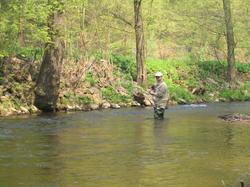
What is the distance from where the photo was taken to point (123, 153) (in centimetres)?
1241

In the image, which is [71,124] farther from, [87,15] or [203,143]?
[87,15]

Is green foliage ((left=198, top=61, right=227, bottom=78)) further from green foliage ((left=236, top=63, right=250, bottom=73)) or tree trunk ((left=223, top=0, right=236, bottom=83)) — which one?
tree trunk ((left=223, top=0, right=236, bottom=83))

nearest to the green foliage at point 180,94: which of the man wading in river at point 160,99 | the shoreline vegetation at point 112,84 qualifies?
the shoreline vegetation at point 112,84

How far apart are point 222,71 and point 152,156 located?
31.4 metres

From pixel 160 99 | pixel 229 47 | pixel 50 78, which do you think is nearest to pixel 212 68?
pixel 229 47

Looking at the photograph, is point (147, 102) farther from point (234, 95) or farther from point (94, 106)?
point (234, 95)

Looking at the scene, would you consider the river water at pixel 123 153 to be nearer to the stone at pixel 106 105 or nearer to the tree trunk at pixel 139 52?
the stone at pixel 106 105

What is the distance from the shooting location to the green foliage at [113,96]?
1119 inches

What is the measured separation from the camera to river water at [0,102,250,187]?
953 centimetres

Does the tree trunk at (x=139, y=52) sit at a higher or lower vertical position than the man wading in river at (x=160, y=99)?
higher

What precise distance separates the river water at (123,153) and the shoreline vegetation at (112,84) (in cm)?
394

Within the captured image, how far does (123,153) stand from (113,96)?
1641cm

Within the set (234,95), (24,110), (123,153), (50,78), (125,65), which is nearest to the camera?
(123,153)

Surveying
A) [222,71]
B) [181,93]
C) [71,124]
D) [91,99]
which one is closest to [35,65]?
[91,99]
